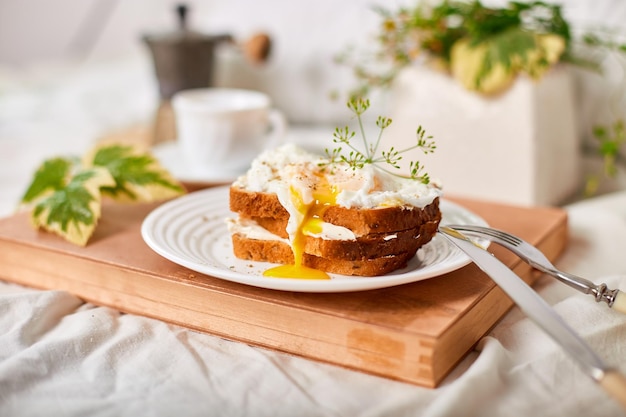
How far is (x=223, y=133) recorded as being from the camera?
1.48 m

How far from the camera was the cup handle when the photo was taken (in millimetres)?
1558

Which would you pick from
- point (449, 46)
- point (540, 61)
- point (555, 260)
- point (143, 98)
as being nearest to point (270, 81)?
point (143, 98)

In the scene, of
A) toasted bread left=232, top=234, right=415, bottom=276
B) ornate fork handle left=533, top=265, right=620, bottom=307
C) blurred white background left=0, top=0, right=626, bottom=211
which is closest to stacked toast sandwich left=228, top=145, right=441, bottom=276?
toasted bread left=232, top=234, right=415, bottom=276

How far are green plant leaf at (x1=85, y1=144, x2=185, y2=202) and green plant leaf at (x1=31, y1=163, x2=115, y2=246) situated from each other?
0.12 feet

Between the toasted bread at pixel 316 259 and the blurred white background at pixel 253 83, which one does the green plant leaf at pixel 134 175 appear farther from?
the blurred white background at pixel 253 83

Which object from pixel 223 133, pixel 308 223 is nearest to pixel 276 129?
pixel 223 133

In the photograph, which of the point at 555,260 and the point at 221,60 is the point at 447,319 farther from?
the point at 221,60

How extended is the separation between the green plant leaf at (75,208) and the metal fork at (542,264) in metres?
0.54

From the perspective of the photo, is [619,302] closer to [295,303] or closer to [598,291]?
[598,291]

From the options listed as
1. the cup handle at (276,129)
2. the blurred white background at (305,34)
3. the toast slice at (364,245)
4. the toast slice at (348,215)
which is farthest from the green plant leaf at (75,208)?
the blurred white background at (305,34)

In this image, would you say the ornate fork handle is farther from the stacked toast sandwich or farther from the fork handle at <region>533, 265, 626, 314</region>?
the stacked toast sandwich

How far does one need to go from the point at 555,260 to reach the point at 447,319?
0.44 meters

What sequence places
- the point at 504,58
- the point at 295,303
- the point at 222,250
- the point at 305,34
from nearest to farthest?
the point at 295,303 → the point at 222,250 → the point at 504,58 → the point at 305,34

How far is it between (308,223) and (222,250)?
0.55 ft
